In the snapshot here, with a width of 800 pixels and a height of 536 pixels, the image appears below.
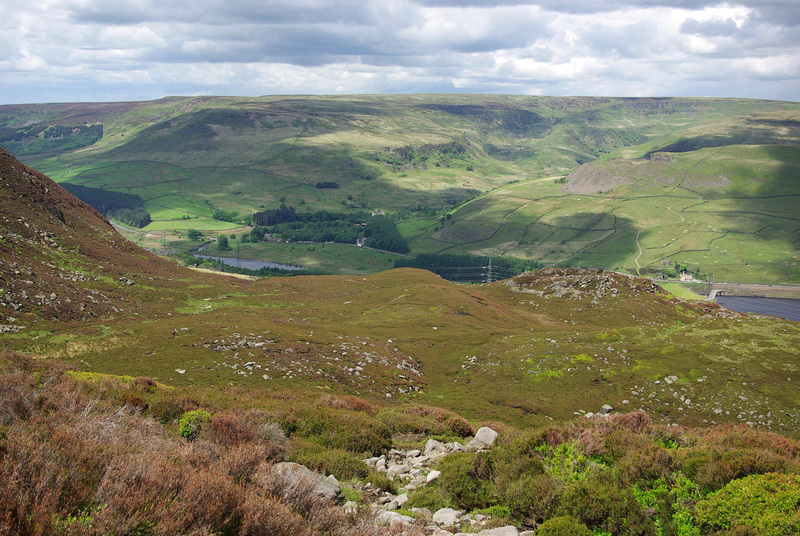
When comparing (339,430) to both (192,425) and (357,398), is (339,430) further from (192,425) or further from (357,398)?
(357,398)

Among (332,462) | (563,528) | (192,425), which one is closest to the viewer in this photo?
(563,528)

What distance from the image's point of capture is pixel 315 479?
12.3 metres

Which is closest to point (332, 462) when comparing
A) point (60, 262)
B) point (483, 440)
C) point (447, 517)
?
point (447, 517)

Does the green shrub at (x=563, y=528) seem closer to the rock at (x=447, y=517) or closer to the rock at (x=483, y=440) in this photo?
the rock at (x=447, y=517)

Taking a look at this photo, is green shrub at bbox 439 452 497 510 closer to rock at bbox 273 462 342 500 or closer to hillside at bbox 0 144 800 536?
hillside at bbox 0 144 800 536

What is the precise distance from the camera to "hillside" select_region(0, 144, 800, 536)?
9.20 m

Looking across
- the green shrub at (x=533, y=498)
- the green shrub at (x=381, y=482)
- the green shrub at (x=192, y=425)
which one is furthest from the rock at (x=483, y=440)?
the green shrub at (x=192, y=425)

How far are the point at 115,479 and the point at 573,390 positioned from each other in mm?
35671

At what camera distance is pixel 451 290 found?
73.6 meters

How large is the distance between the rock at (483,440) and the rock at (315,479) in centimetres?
672

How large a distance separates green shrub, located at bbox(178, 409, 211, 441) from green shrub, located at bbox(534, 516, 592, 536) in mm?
10766

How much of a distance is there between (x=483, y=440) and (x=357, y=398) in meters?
9.23

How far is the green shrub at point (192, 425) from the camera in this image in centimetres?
1501

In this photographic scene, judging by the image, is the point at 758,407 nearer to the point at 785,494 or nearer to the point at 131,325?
the point at 785,494
